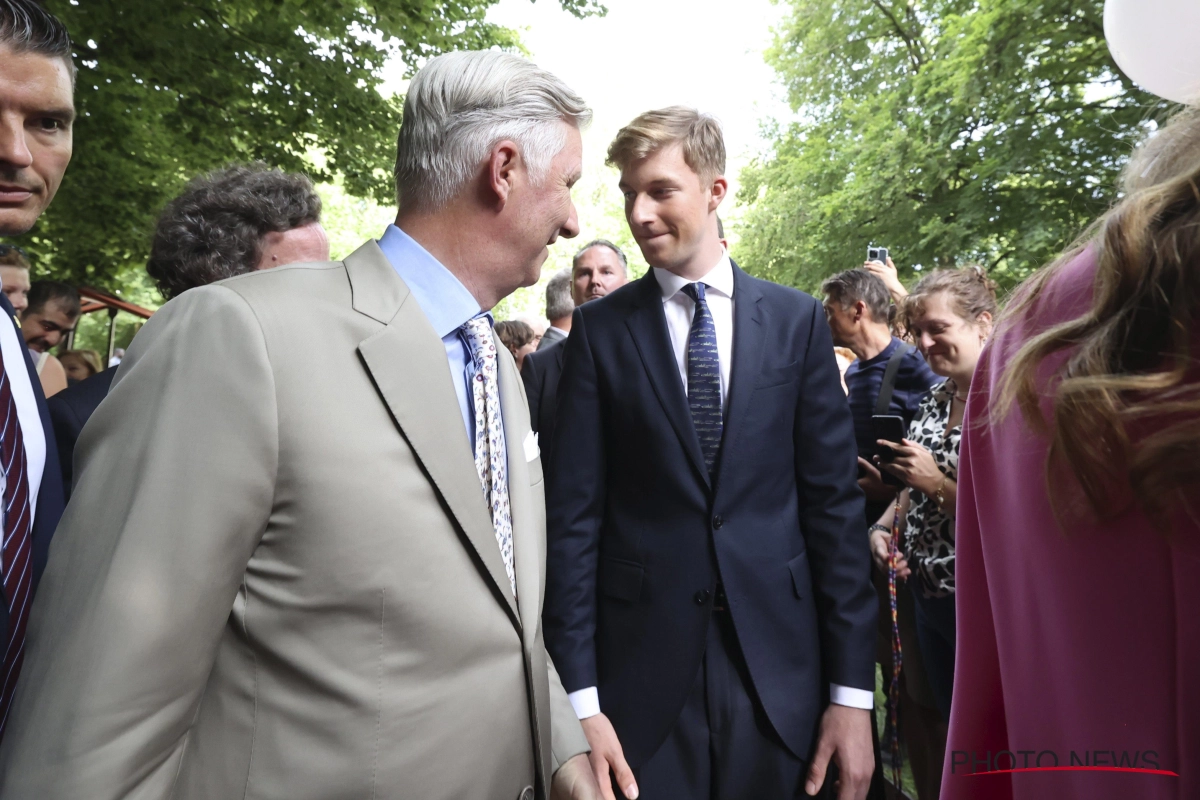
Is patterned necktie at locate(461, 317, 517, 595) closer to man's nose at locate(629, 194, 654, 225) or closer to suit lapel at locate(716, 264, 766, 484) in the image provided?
suit lapel at locate(716, 264, 766, 484)

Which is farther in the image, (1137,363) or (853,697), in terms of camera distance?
(853,697)

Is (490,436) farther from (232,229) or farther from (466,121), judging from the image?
(232,229)

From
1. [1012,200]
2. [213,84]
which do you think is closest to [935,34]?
[1012,200]

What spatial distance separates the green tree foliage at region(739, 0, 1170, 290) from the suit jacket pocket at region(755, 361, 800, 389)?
9.59 m

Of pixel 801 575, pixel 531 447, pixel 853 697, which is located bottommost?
pixel 853 697

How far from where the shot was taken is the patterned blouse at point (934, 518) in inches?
133

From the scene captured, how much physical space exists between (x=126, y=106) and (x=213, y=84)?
872mm

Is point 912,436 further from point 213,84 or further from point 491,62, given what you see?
point 213,84

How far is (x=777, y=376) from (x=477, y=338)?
39.4 inches

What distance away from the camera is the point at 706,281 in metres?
2.52

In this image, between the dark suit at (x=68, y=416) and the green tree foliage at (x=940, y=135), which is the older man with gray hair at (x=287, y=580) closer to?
the dark suit at (x=68, y=416)

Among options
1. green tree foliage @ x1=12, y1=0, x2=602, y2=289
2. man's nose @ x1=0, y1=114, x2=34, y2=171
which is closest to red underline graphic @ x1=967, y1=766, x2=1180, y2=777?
man's nose @ x1=0, y1=114, x2=34, y2=171

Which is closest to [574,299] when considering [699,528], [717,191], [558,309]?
[558,309]

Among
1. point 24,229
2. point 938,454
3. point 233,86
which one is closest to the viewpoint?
point 24,229
